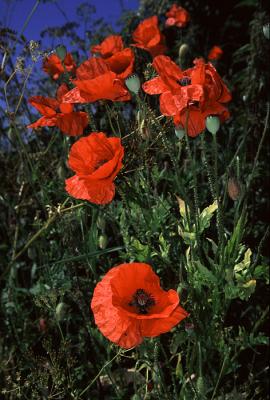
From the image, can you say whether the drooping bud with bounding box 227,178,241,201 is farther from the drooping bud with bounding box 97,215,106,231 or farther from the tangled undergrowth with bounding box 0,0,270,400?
the drooping bud with bounding box 97,215,106,231

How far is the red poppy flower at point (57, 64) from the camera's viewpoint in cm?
185

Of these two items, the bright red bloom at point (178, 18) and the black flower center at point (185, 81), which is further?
the bright red bloom at point (178, 18)

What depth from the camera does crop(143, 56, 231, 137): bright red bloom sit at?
1101 millimetres

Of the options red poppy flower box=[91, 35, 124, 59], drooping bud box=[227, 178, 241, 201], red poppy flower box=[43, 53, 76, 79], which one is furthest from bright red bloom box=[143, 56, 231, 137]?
red poppy flower box=[43, 53, 76, 79]

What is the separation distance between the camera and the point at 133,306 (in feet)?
3.51

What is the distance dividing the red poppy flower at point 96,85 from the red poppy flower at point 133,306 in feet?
1.43

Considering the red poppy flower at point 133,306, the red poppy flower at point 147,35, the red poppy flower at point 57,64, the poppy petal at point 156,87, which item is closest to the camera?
the red poppy flower at point 133,306

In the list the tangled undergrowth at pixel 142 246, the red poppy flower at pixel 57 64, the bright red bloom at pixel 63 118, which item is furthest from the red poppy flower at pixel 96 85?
the red poppy flower at pixel 57 64

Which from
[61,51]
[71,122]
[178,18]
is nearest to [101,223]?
[71,122]

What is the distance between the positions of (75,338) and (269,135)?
4.54 ft

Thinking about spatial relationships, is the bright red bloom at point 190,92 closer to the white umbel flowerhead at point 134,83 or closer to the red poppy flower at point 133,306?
the white umbel flowerhead at point 134,83

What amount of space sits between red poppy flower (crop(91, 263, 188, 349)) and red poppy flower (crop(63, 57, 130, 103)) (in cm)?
44

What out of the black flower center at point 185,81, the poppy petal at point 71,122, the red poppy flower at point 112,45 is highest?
the black flower center at point 185,81

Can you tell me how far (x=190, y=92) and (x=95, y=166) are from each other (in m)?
0.28
